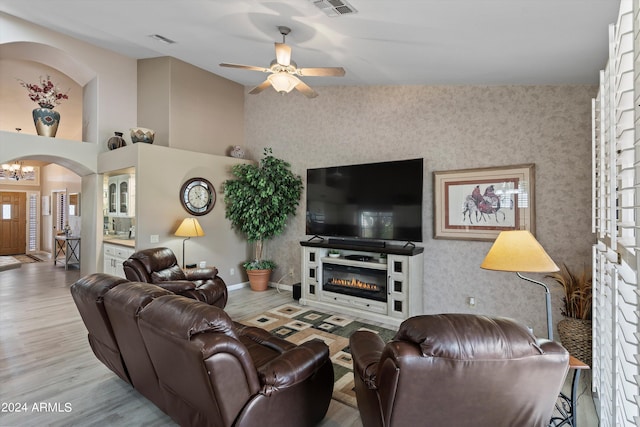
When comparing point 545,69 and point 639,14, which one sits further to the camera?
point 545,69

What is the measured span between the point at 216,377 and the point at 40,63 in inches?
282

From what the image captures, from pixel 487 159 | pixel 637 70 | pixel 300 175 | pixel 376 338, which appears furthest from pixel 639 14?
pixel 300 175

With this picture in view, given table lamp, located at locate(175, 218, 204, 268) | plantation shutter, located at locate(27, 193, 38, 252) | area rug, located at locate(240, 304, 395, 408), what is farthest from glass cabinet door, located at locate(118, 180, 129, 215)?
plantation shutter, located at locate(27, 193, 38, 252)

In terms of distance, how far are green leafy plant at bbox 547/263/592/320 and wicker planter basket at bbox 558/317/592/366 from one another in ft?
0.38

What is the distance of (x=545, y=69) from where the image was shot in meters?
3.06

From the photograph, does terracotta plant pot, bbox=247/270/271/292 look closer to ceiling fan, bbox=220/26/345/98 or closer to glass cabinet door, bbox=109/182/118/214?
glass cabinet door, bbox=109/182/118/214

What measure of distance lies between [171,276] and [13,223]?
10.3 meters

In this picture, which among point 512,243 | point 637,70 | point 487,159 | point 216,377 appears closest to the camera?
point 637,70

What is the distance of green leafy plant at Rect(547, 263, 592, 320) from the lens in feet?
9.77

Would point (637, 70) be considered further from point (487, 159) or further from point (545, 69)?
point (487, 159)

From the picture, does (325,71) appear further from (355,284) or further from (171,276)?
(171,276)

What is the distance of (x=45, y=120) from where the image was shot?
5.16 metres

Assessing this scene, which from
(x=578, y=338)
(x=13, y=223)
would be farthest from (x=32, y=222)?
(x=578, y=338)

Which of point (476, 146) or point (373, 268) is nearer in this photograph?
point (476, 146)
